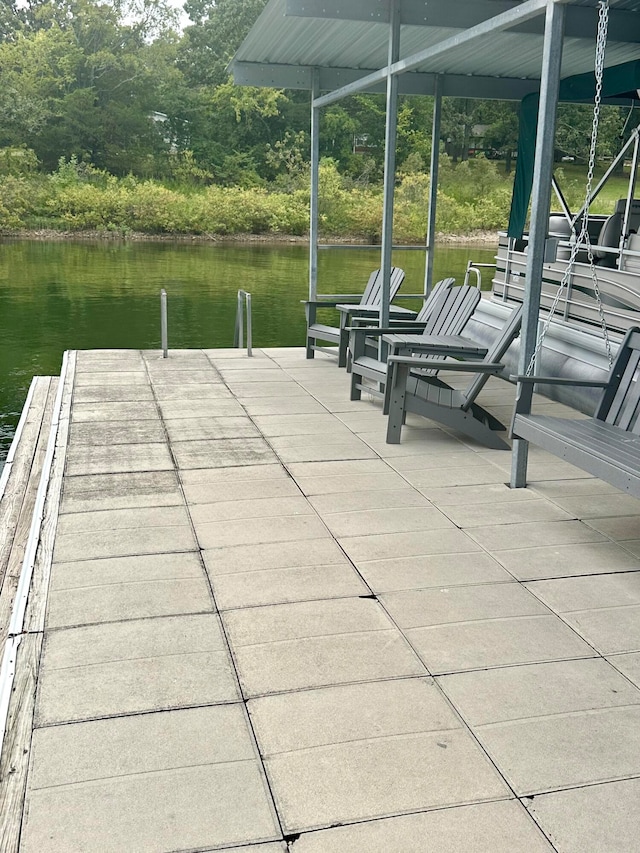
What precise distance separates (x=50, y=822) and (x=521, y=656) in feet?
4.87

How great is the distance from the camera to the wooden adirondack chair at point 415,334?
20.1 feet

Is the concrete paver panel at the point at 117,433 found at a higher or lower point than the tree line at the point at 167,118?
lower

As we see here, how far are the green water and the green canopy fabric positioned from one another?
21.6ft

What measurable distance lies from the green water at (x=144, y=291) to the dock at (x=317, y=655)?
568 cm

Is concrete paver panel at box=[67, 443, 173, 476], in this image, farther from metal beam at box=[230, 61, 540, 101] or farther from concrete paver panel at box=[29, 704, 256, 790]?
metal beam at box=[230, 61, 540, 101]

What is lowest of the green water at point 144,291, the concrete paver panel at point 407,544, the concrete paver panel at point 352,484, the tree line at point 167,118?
the green water at point 144,291

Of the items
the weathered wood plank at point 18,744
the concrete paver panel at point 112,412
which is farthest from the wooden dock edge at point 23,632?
the concrete paver panel at point 112,412

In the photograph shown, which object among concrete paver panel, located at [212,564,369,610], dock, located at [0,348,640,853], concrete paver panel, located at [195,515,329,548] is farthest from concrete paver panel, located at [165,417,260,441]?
concrete paver panel, located at [212,564,369,610]

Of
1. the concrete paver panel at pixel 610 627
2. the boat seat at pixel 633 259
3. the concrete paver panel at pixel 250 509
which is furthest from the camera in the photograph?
the boat seat at pixel 633 259

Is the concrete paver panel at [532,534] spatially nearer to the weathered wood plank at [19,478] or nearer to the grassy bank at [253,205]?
the weathered wood plank at [19,478]

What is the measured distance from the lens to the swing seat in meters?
3.47

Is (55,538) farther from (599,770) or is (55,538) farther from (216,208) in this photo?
(216,208)

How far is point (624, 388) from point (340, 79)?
19.3 ft

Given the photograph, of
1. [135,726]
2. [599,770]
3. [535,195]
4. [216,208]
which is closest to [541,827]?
[599,770]
